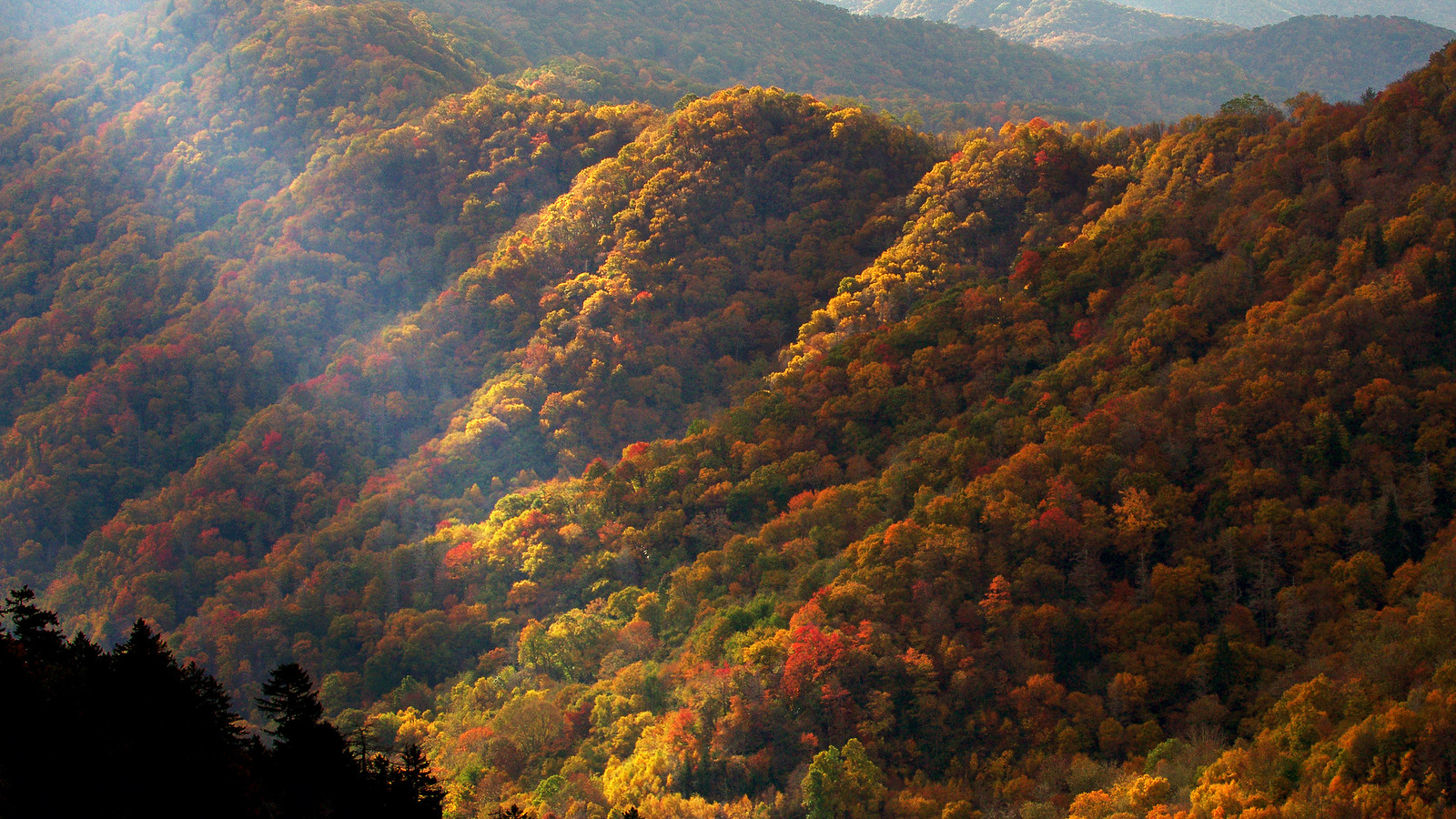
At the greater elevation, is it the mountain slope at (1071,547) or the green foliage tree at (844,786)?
the mountain slope at (1071,547)

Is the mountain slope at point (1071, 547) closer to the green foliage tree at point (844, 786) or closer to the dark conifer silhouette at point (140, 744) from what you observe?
the green foliage tree at point (844, 786)

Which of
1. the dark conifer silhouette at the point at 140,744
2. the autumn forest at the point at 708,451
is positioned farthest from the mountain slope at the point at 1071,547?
the dark conifer silhouette at the point at 140,744

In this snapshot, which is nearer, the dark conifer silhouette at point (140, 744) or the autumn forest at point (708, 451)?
the dark conifer silhouette at point (140, 744)

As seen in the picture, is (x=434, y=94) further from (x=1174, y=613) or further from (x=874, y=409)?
(x=1174, y=613)

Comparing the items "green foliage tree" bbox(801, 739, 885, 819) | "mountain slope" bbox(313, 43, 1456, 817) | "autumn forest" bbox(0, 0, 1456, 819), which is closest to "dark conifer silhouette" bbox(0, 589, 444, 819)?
"autumn forest" bbox(0, 0, 1456, 819)

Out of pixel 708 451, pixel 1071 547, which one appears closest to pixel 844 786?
pixel 1071 547

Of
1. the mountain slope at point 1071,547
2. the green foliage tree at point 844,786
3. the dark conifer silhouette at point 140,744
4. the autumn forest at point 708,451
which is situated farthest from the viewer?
the mountain slope at point 1071,547

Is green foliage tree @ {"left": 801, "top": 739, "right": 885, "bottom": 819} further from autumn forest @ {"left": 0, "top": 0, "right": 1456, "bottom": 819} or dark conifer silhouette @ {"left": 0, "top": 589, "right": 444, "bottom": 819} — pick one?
dark conifer silhouette @ {"left": 0, "top": 589, "right": 444, "bottom": 819}

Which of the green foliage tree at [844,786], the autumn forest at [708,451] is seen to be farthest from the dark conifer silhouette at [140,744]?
the green foliage tree at [844,786]

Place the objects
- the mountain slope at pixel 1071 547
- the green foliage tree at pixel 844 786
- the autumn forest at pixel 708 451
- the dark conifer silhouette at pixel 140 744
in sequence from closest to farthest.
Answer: the dark conifer silhouette at pixel 140 744 → the autumn forest at pixel 708 451 → the green foliage tree at pixel 844 786 → the mountain slope at pixel 1071 547

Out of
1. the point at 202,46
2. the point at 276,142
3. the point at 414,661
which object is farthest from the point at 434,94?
the point at 414,661
